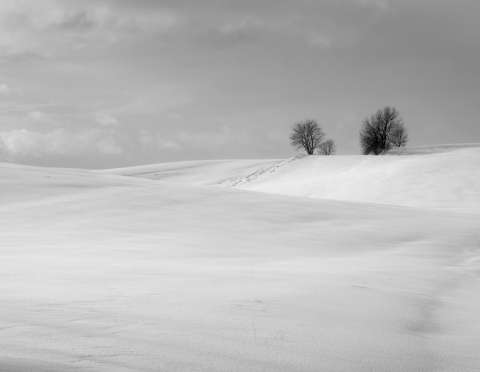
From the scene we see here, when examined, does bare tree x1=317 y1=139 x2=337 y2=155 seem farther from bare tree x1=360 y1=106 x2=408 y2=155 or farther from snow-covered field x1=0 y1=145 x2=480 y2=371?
snow-covered field x1=0 y1=145 x2=480 y2=371

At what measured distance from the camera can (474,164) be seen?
40.5 metres

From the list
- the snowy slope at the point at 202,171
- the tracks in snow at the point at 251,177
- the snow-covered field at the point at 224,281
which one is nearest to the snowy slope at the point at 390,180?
the tracks in snow at the point at 251,177

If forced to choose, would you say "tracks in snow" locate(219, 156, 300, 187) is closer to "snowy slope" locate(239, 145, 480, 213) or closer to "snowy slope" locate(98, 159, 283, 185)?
"snowy slope" locate(98, 159, 283, 185)

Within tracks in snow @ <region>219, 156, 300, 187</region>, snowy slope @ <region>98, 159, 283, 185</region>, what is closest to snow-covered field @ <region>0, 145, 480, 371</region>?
tracks in snow @ <region>219, 156, 300, 187</region>

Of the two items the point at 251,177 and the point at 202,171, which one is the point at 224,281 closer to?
the point at 251,177

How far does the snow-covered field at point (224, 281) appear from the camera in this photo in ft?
9.92

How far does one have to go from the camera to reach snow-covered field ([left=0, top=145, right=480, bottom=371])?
9.92ft

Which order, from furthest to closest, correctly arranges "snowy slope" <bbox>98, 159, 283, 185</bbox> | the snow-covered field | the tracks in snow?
"snowy slope" <bbox>98, 159, 283, 185</bbox>
the tracks in snow
the snow-covered field

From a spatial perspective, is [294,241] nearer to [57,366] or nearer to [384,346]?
[384,346]

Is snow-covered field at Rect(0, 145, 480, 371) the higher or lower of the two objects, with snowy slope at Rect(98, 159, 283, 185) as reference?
lower

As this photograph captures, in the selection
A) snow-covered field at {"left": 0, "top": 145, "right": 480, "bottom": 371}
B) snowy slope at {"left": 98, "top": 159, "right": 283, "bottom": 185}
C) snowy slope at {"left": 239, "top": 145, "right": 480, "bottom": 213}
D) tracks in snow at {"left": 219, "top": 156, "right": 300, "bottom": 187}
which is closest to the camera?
snow-covered field at {"left": 0, "top": 145, "right": 480, "bottom": 371}

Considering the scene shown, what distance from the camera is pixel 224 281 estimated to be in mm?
5855

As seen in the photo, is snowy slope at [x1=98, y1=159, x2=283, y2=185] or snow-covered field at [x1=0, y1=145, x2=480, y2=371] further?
snowy slope at [x1=98, y1=159, x2=283, y2=185]

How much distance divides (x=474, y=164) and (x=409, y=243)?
105 feet
